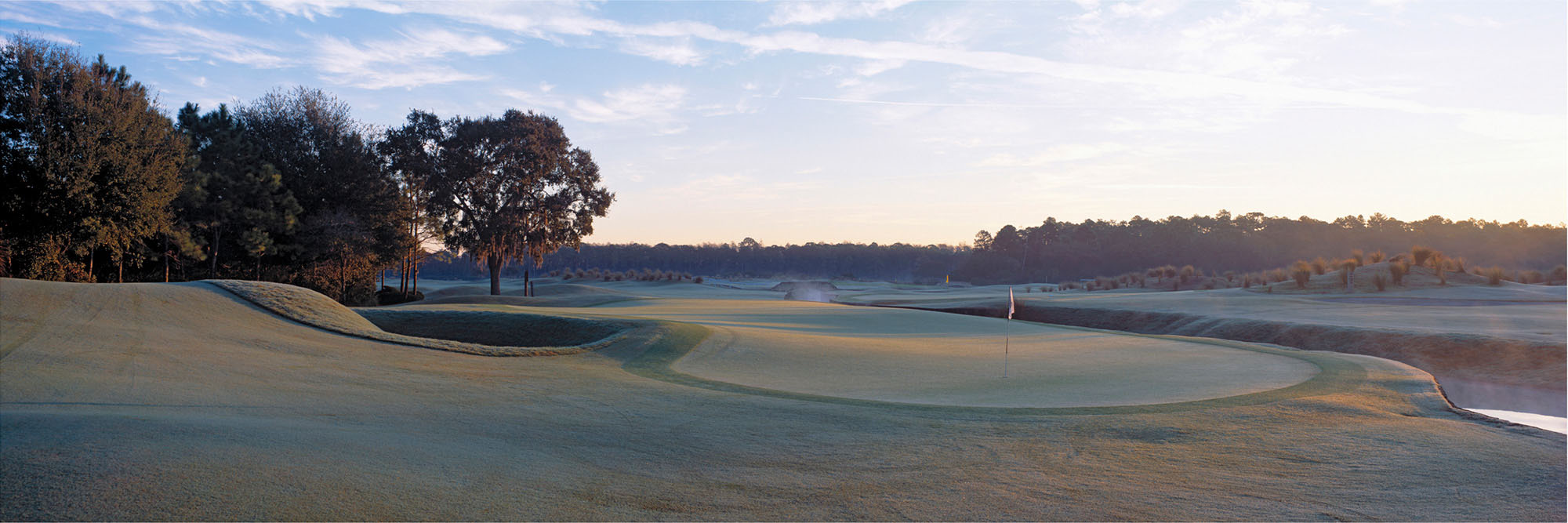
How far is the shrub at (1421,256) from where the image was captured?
35.9m

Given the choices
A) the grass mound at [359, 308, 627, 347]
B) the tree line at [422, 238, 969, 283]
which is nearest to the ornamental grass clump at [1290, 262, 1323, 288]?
the grass mound at [359, 308, 627, 347]

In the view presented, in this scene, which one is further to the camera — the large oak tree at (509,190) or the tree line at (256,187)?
the large oak tree at (509,190)

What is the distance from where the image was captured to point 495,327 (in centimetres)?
1975

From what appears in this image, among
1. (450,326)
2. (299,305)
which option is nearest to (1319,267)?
(450,326)

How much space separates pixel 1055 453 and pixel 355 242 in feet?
116

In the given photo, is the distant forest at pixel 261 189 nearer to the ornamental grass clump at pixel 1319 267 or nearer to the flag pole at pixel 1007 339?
the flag pole at pixel 1007 339

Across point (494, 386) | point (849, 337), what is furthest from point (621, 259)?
point (494, 386)

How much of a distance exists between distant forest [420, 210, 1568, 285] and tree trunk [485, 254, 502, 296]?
37.1m

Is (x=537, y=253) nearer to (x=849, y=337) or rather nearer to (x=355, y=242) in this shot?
(x=355, y=242)

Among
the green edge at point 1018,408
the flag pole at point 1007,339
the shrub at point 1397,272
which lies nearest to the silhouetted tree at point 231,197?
the green edge at point 1018,408

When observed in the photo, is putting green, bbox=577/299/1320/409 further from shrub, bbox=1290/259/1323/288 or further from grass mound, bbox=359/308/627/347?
shrub, bbox=1290/259/1323/288

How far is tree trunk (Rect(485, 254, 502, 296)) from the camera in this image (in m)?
38.2

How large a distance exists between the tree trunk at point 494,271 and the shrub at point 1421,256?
146 ft

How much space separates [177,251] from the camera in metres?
29.8
